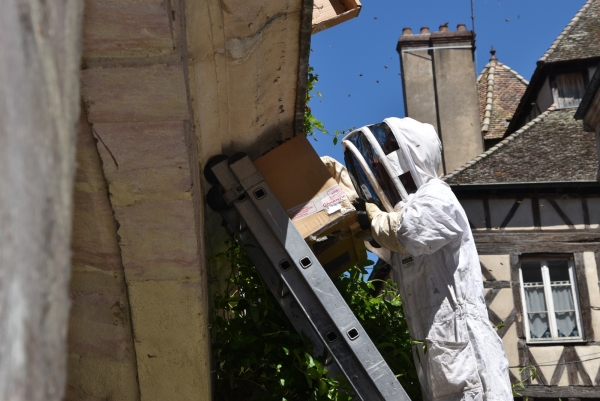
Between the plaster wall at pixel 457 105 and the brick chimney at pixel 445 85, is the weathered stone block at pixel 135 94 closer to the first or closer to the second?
the plaster wall at pixel 457 105

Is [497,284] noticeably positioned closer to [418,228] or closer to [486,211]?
[486,211]

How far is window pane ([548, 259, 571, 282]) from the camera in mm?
14508

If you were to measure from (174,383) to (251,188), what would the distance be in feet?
2.53

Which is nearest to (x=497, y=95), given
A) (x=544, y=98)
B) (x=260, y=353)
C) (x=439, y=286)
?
(x=544, y=98)

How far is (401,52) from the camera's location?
60.8 feet

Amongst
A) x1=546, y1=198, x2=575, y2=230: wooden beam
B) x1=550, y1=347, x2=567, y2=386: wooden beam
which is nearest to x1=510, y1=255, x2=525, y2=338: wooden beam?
x1=550, y1=347, x2=567, y2=386: wooden beam

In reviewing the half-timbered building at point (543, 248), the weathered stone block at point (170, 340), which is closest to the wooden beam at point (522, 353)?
the half-timbered building at point (543, 248)

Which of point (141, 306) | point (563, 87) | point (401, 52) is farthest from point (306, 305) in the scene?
point (401, 52)

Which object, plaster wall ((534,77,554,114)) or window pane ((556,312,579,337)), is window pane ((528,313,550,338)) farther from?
plaster wall ((534,77,554,114))

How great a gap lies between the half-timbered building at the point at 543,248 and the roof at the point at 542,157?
0.02m

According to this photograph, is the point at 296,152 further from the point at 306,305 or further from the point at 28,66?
the point at 28,66

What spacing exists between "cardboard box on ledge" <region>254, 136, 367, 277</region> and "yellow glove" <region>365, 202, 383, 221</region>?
203mm

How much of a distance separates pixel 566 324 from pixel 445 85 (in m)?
5.98

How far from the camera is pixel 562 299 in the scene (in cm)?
1412
